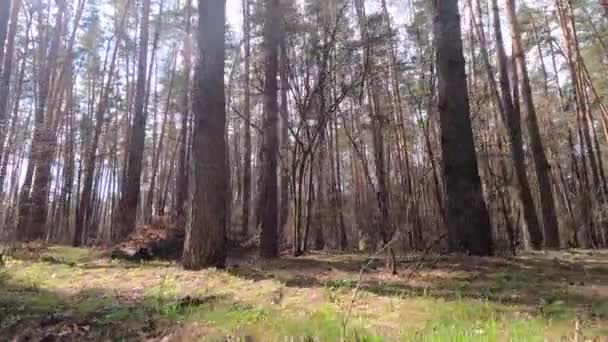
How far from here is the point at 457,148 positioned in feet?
17.3

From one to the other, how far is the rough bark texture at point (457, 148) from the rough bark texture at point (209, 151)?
253cm

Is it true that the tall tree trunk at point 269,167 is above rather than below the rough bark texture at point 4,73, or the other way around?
below

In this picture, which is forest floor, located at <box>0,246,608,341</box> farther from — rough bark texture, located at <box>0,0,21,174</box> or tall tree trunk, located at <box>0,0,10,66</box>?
tall tree trunk, located at <box>0,0,10,66</box>

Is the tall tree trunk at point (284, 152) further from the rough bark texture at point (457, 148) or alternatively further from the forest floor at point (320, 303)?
the forest floor at point (320, 303)

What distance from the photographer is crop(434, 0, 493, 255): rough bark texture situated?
5.07 m

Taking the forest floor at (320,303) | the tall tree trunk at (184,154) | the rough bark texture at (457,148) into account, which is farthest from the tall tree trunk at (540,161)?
the tall tree trunk at (184,154)

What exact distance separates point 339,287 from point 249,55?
288 inches

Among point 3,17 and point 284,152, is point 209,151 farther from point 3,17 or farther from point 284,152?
point 284,152

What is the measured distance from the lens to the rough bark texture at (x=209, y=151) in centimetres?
473

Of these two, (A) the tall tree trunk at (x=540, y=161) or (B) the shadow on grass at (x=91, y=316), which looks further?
(A) the tall tree trunk at (x=540, y=161)

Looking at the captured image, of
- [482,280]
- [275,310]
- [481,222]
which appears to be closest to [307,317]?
[275,310]

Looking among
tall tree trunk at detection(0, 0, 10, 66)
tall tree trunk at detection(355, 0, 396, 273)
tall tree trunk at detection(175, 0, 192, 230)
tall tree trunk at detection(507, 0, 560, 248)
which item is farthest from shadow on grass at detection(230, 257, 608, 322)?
tall tree trunk at detection(0, 0, 10, 66)

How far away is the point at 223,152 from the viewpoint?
5.06 meters

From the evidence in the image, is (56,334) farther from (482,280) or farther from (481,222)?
(481,222)
